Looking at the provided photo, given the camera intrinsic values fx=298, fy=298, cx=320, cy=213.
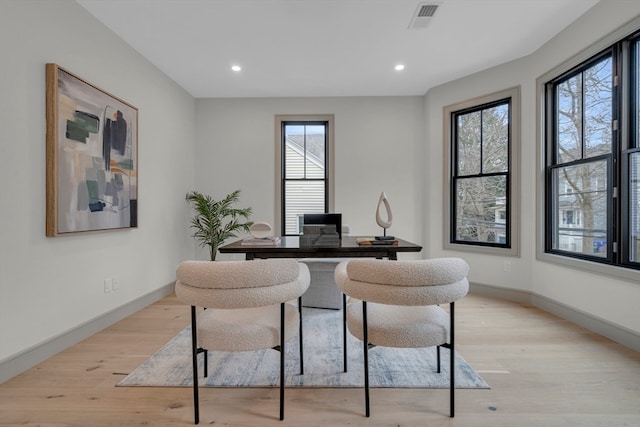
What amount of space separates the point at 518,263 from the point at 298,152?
10.4 feet

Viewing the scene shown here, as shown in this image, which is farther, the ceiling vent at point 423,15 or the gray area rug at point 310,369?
the ceiling vent at point 423,15

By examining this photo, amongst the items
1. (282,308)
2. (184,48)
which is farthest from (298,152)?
(282,308)

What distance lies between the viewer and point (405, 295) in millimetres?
1315

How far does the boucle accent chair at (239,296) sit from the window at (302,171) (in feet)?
9.68

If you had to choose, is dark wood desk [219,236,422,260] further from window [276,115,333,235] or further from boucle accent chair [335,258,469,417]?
window [276,115,333,235]

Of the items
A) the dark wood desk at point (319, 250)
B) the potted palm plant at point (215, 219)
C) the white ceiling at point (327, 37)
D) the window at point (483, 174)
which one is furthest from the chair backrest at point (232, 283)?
the window at point (483, 174)

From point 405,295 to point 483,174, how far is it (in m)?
2.98

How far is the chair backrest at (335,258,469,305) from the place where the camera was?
1.32 metres

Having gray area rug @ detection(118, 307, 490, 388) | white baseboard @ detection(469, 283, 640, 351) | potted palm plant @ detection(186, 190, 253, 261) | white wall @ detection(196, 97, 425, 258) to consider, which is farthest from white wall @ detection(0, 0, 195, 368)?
white baseboard @ detection(469, 283, 640, 351)

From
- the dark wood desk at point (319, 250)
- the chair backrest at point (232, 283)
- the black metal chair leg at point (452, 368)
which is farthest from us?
the dark wood desk at point (319, 250)

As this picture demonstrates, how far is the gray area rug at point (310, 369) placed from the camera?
1794 millimetres

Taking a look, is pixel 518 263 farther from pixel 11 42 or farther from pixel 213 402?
pixel 11 42

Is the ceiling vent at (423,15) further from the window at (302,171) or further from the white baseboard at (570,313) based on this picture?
the white baseboard at (570,313)

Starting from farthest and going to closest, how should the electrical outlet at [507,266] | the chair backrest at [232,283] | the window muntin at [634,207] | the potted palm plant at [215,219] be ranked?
the potted palm plant at [215,219] → the electrical outlet at [507,266] → the window muntin at [634,207] → the chair backrest at [232,283]
